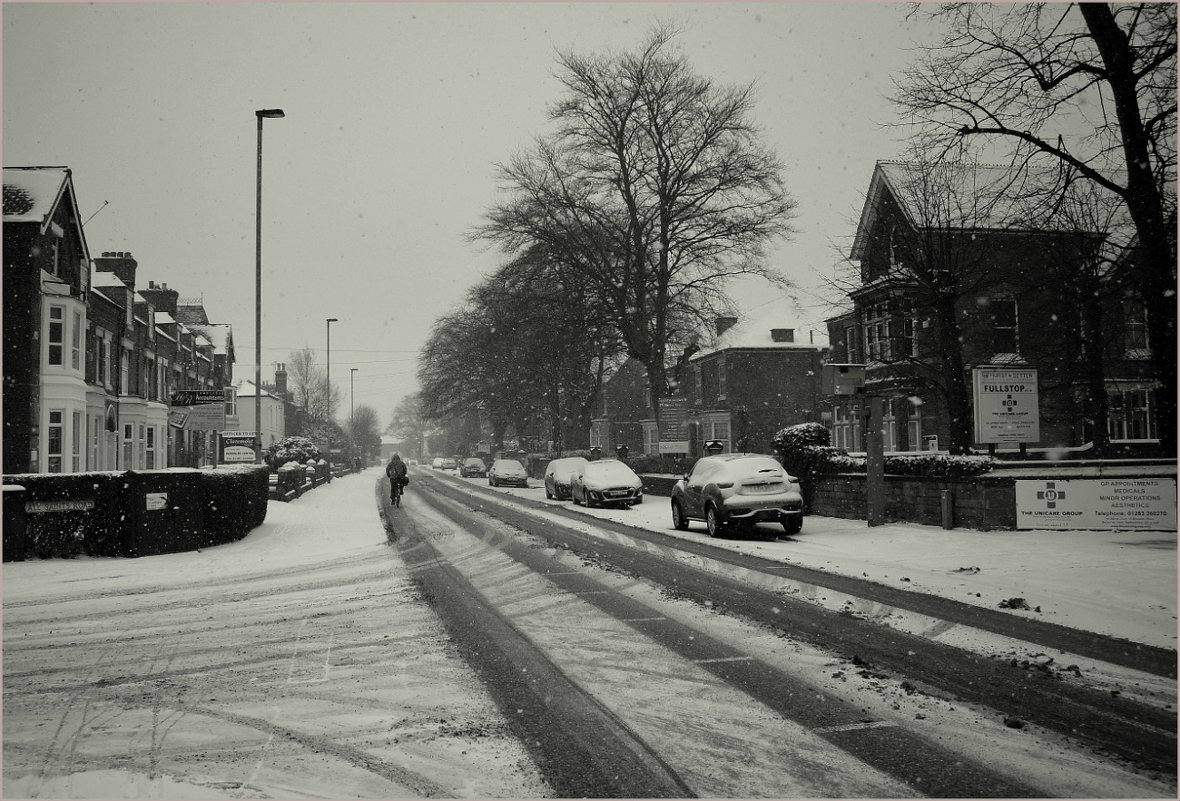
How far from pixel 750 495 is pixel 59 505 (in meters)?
12.0

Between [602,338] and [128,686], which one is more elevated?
[602,338]

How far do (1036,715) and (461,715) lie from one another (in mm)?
3575

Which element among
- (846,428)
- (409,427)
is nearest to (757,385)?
(846,428)

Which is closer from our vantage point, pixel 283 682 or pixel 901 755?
pixel 901 755

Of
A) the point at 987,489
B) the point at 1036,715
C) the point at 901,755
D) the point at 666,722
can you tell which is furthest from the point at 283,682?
the point at 987,489

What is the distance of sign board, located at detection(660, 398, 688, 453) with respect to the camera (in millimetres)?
32125

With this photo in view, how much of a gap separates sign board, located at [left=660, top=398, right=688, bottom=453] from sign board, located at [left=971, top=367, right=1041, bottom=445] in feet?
50.1

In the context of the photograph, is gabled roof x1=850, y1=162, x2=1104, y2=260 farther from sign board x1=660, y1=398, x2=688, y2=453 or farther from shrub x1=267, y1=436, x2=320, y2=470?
shrub x1=267, y1=436, x2=320, y2=470

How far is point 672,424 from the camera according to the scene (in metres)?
32.2

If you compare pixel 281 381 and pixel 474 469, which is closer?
pixel 474 469

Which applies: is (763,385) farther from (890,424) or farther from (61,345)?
(61,345)

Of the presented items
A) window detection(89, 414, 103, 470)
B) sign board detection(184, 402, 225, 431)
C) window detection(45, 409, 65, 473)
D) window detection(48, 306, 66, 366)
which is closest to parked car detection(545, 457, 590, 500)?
sign board detection(184, 402, 225, 431)

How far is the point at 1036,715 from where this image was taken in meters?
5.37

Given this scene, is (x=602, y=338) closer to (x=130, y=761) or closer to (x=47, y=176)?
(x=47, y=176)
